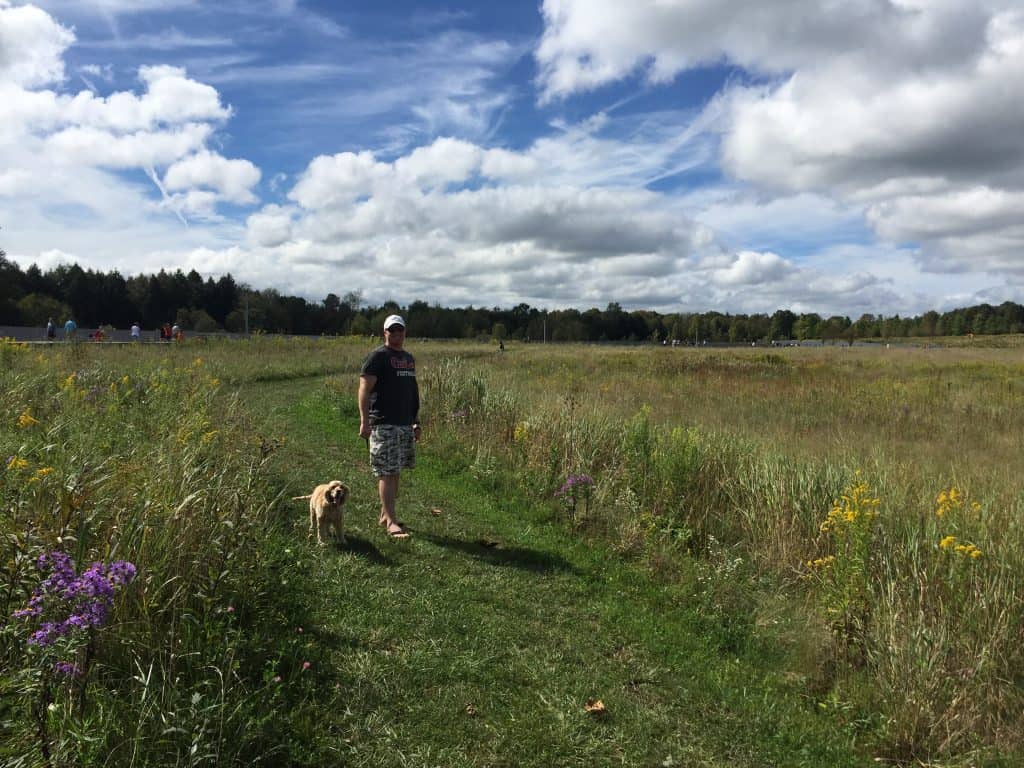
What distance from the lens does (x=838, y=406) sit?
14.9 metres

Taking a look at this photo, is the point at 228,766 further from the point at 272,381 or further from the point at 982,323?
the point at 982,323

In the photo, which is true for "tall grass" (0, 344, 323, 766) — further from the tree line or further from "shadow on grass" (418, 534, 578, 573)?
the tree line

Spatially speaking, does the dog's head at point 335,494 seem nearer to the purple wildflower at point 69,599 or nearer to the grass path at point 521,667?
the grass path at point 521,667

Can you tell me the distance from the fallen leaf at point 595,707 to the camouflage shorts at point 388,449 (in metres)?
3.05

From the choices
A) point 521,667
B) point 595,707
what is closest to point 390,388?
point 521,667

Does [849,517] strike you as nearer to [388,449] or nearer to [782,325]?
[388,449]

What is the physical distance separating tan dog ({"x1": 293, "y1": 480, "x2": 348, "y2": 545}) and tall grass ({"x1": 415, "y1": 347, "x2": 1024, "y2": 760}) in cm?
257

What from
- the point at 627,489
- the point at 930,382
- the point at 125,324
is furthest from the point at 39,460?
the point at 125,324

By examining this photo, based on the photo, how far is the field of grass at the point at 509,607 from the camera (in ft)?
8.69

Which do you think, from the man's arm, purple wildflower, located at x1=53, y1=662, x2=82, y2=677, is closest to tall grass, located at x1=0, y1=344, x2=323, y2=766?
purple wildflower, located at x1=53, y1=662, x2=82, y2=677

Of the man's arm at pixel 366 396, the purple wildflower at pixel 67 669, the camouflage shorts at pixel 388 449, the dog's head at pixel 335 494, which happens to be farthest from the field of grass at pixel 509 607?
the man's arm at pixel 366 396

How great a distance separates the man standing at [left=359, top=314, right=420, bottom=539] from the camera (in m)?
5.78

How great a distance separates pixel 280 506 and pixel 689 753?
405 centimetres

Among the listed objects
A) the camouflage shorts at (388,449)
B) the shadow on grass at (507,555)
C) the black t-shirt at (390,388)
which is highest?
the black t-shirt at (390,388)
